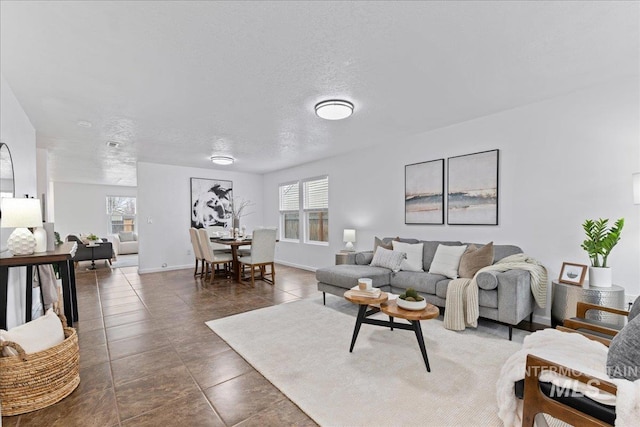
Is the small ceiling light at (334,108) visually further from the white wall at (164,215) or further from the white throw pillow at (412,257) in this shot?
the white wall at (164,215)

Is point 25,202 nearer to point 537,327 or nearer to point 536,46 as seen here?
point 536,46

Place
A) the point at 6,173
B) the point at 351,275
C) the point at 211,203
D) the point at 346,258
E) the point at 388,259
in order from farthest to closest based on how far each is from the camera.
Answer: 1. the point at 211,203
2. the point at 346,258
3. the point at 388,259
4. the point at 351,275
5. the point at 6,173

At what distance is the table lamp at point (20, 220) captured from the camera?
2.13 metres

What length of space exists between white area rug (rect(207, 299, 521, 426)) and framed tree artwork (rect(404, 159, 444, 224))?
62.6 inches

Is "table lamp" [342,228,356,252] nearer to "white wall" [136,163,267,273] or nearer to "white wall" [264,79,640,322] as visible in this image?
"white wall" [264,79,640,322]

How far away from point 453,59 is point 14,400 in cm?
378

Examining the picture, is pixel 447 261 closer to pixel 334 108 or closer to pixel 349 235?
pixel 349 235

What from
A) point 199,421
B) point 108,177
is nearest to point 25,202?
point 199,421

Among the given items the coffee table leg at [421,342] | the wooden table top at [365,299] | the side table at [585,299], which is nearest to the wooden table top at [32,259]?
the wooden table top at [365,299]

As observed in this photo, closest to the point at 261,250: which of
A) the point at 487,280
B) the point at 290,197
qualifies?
the point at 290,197

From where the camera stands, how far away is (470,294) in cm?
287

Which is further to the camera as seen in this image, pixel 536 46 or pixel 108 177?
pixel 108 177

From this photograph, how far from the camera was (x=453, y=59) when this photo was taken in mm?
2273

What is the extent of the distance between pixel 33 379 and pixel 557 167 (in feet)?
15.6
